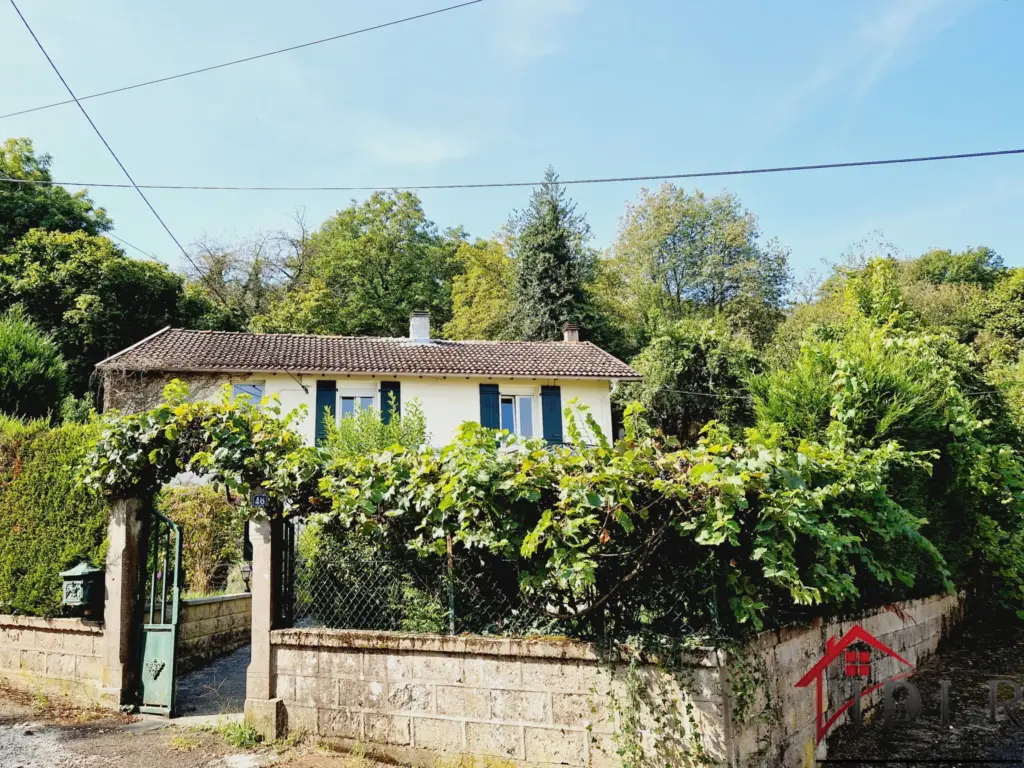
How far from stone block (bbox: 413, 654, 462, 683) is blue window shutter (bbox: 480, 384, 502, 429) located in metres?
15.7

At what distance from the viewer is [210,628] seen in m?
9.11

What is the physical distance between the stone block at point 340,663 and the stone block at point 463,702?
74 cm

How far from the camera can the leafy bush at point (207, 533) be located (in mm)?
11414

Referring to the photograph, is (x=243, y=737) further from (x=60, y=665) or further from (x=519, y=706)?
(x=60, y=665)

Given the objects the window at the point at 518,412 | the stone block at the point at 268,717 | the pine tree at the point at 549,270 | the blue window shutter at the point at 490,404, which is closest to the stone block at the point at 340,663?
the stone block at the point at 268,717

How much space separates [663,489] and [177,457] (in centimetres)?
461

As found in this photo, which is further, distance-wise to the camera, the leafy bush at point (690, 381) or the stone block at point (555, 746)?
the leafy bush at point (690, 381)

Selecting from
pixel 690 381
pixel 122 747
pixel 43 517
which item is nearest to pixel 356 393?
pixel 690 381

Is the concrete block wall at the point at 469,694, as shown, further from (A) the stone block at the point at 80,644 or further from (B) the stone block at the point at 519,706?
(A) the stone block at the point at 80,644

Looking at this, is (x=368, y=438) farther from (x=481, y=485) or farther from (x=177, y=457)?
(x=481, y=485)

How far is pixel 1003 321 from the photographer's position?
31.6 m

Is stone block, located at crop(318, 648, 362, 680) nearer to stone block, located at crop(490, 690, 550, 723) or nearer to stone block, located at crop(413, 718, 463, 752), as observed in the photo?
stone block, located at crop(413, 718, 463, 752)

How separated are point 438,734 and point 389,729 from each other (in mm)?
421

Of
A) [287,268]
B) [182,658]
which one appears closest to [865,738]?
[182,658]
